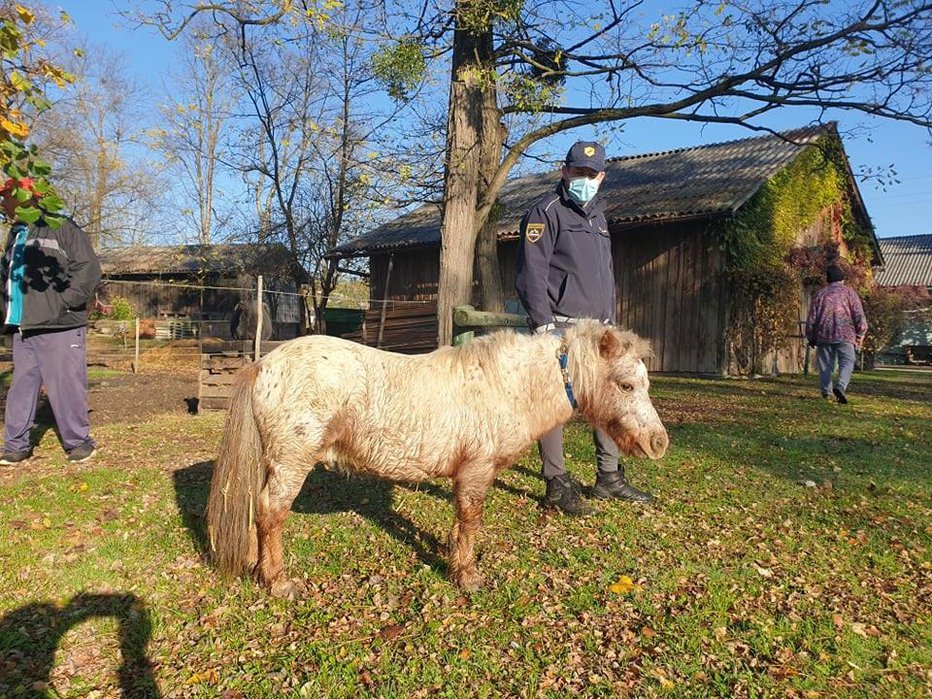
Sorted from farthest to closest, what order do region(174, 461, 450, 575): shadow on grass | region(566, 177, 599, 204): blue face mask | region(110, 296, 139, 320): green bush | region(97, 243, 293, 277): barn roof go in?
region(110, 296, 139, 320): green bush → region(97, 243, 293, 277): barn roof → region(566, 177, 599, 204): blue face mask → region(174, 461, 450, 575): shadow on grass

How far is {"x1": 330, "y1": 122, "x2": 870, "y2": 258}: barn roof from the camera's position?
14.5 m

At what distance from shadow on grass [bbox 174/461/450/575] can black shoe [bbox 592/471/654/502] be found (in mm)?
1308

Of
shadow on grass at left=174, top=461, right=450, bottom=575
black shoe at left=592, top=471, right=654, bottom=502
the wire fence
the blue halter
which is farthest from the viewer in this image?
the wire fence

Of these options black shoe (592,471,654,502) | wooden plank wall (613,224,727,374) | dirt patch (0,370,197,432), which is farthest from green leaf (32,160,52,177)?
wooden plank wall (613,224,727,374)

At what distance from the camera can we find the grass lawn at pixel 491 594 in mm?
2666

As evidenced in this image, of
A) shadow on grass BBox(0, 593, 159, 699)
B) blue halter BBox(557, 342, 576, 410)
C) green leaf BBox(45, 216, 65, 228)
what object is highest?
green leaf BBox(45, 216, 65, 228)

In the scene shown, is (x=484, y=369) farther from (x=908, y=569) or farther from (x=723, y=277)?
(x=723, y=277)

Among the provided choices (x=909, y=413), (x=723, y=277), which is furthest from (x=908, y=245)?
(x=909, y=413)

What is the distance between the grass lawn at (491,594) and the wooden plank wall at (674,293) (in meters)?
9.54

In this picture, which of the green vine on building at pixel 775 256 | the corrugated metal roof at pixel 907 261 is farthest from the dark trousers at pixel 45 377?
the corrugated metal roof at pixel 907 261

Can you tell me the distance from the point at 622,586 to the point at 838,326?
8657 millimetres

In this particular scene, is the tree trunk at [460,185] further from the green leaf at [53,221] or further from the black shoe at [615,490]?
the green leaf at [53,221]

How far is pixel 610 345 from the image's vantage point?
355 cm

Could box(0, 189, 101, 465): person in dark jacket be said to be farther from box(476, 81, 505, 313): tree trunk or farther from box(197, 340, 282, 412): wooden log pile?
box(476, 81, 505, 313): tree trunk
